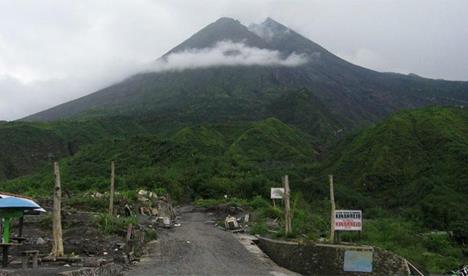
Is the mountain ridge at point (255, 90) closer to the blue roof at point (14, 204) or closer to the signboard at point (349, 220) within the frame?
the signboard at point (349, 220)

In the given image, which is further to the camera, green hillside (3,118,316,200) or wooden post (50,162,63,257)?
green hillside (3,118,316,200)

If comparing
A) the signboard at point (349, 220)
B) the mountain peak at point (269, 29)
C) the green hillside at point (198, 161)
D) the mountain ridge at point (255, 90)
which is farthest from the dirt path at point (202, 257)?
the mountain peak at point (269, 29)

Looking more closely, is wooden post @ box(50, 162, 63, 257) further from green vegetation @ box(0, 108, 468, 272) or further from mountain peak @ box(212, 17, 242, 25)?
mountain peak @ box(212, 17, 242, 25)

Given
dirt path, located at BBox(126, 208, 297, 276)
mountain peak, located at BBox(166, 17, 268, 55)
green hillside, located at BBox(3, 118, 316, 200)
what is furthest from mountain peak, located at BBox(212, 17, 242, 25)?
dirt path, located at BBox(126, 208, 297, 276)

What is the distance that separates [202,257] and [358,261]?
465 cm

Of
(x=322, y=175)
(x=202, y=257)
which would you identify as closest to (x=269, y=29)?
(x=322, y=175)

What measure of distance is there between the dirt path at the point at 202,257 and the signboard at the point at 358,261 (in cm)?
161

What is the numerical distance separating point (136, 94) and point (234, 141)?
47.0 meters

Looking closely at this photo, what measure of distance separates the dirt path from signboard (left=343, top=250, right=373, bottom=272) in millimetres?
1610

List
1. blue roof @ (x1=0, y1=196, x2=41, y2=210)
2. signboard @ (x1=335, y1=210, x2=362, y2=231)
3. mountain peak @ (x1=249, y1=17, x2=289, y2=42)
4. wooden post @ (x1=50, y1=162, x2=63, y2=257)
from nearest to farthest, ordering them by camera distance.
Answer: blue roof @ (x1=0, y1=196, x2=41, y2=210)
wooden post @ (x1=50, y1=162, x2=63, y2=257)
signboard @ (x1=335, y1=210, x2=362, y2=231)
mountain peak @ (x1=249, y1=17, x2=289, y2=42)

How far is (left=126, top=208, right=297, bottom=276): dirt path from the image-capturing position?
13473mm

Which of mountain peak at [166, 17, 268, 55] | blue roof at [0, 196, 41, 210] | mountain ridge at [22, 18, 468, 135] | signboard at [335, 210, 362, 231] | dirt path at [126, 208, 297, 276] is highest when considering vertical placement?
mountain peak at [166, 17, 268, 55]

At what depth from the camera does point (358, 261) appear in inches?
499

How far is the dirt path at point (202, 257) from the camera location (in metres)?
13.5
